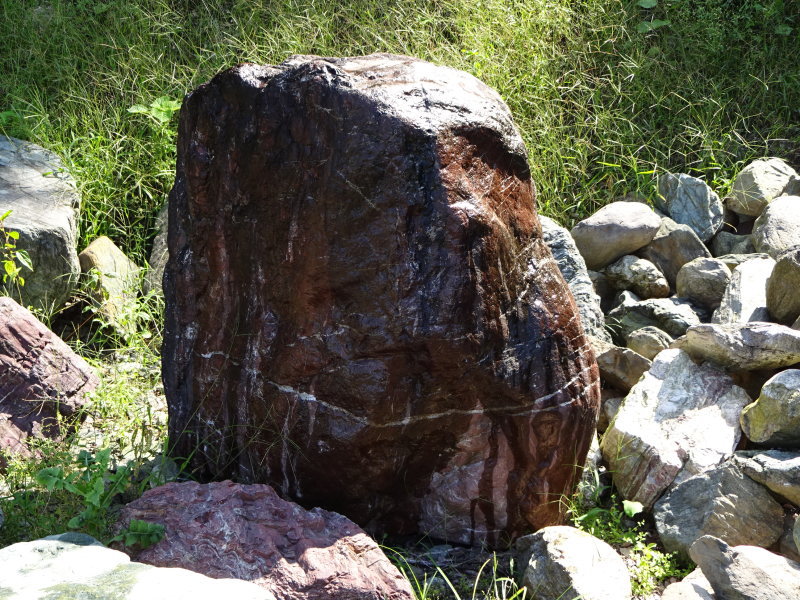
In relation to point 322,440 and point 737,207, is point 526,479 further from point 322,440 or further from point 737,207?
point 737,207

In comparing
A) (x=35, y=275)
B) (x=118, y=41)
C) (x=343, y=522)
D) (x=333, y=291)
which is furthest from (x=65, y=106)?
(x=343, y=522)

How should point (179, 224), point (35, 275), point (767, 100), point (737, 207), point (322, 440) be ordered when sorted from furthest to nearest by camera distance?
1. point (767, 100)
2. point (737, 207)
3. point (35, 275)
4. point (179, 224)
5. point (322, 440)

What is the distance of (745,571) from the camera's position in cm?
251

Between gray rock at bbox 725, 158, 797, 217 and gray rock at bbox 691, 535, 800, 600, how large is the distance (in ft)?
7.78

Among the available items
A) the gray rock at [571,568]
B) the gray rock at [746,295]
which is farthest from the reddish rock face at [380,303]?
the gray rock at [746,295]

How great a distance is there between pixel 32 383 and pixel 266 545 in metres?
1.45

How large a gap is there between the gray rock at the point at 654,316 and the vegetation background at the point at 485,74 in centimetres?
86

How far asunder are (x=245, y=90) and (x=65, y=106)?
9.00ft

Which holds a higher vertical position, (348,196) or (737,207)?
(348,196)

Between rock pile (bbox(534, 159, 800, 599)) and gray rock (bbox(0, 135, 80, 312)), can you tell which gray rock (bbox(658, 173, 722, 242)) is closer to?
rock pile (bbox(534, 159, 800, 599))

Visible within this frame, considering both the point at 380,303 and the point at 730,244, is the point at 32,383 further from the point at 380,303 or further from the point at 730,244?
the point at 730,244

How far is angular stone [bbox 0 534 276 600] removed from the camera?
6.54 feet

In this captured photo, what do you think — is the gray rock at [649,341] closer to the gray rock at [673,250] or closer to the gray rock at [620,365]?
the gray rock at [620,365]

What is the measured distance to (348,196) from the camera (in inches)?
105
